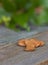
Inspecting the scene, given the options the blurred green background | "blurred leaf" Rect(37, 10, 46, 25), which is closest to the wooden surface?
the blurred green background

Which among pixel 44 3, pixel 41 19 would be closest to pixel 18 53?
pixel 41 19

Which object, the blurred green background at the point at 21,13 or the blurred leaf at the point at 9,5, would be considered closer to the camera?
the blurred green background at the point at 21,13

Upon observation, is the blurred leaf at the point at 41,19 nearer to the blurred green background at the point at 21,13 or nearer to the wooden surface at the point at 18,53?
the blurred green background at the point at 21,13

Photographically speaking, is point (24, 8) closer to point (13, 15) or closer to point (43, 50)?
point (13, 15)

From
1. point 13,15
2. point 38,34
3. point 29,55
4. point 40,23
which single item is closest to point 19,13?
point 13,15

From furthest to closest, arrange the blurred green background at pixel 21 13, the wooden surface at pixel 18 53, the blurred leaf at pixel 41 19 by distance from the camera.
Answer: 1. the blurred leaf at pixel 41 19
2. the blurred green background at pixel 21 13
3. the wooden surface at pixel 18 53

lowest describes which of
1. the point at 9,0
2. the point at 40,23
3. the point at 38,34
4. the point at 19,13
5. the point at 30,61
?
the point at 30,61

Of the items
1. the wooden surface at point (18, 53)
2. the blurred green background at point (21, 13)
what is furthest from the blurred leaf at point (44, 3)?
the wooden surface at point (18, 53)

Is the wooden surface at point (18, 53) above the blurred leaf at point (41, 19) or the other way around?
the other way around
